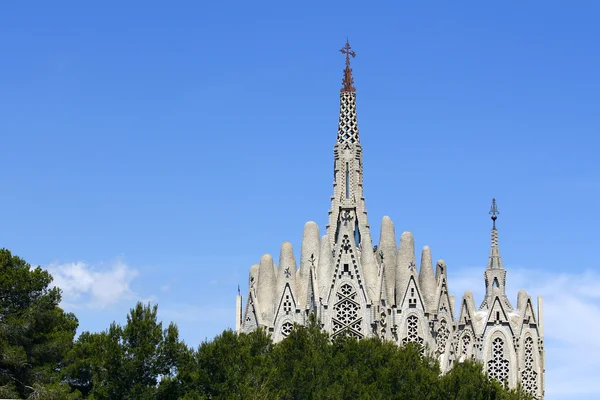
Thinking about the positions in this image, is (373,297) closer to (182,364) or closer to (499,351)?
(499,351)

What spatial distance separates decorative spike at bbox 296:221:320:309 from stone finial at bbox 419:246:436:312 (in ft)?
19.3

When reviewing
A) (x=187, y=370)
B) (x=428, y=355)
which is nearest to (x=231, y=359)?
(x=187, y=370)

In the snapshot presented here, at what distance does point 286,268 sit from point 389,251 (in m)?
5.70

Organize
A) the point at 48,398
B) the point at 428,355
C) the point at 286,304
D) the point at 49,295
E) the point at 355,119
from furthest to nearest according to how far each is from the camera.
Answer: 1. the point at 355,119
2. the point at 286,304
3. the point at 428,355
4. the point at 49,295
5. the point at 48,398

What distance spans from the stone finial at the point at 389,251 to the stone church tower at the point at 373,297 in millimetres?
54

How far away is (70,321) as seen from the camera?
231 ft

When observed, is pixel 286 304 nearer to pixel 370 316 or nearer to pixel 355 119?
pixel 370 316

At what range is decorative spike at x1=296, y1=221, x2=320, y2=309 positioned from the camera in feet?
264

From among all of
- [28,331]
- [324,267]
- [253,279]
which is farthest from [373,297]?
[28,331]

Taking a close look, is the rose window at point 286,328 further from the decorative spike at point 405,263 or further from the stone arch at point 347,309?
the decorative spike at point 405,263

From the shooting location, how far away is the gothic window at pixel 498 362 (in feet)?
276

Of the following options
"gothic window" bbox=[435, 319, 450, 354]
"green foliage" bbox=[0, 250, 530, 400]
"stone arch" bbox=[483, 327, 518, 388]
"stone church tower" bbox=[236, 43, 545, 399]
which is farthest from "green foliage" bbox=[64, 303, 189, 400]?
"stone arch" bbox=[483, 327, 518, 388]

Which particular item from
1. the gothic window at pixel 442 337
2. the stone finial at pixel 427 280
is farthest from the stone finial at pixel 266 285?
the gothic window at pixel 442 337

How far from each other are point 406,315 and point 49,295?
2109cm
